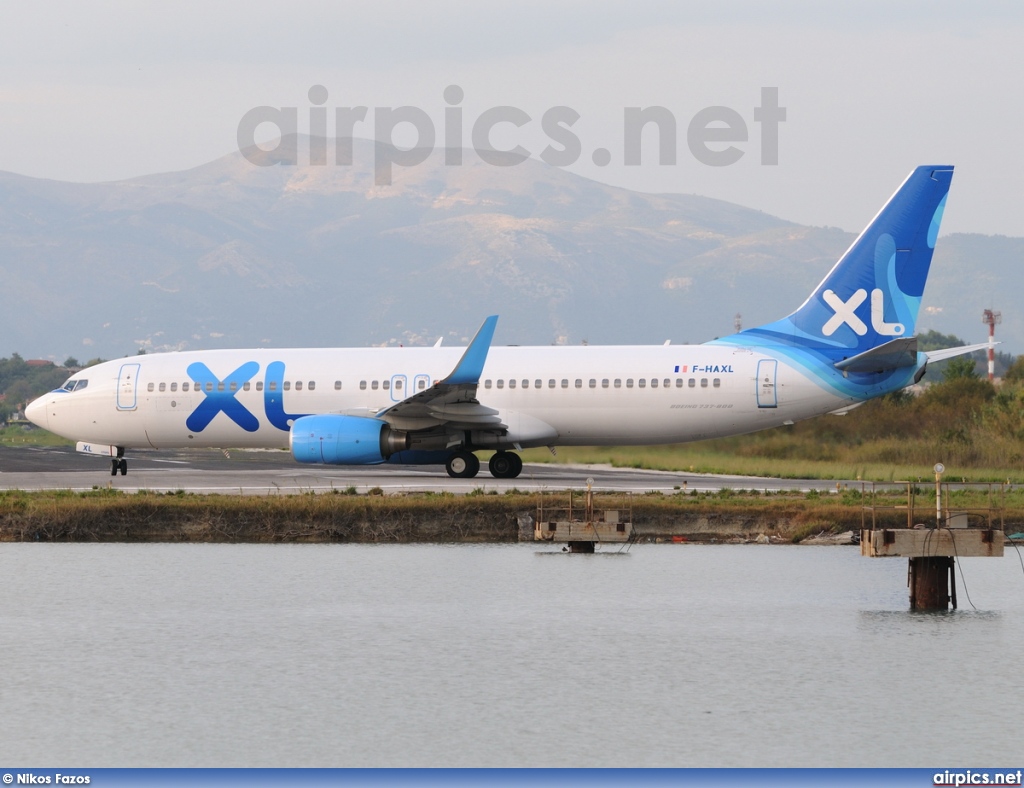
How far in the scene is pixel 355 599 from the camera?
92.4ft

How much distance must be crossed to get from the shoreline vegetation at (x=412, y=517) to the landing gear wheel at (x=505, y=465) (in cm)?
869

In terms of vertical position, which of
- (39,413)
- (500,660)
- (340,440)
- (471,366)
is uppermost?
(471,366)

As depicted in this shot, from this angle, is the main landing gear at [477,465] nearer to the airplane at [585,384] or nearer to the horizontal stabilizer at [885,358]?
the airplane at [585,384]

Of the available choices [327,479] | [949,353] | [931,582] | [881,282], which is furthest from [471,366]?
[931,582]

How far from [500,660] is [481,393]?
21.0 m

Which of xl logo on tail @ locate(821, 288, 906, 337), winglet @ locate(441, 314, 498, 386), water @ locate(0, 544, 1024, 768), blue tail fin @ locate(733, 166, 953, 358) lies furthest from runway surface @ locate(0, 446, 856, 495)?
water @ locate(0, 544, 1024, 768)

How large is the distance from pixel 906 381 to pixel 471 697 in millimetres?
23186

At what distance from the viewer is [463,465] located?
44.0 metres

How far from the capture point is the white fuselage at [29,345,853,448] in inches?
1658

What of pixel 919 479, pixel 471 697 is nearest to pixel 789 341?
pixel 919 479

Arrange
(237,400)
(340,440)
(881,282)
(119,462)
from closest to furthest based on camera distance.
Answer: (340,440), (881,282), (237,400), (119,462)

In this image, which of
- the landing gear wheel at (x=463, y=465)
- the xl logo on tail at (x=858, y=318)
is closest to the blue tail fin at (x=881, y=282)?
the xl logo on tail at (x=858, y=318)

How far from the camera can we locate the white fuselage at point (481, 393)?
42125 mm

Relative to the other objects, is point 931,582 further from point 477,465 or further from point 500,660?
point 477,465
